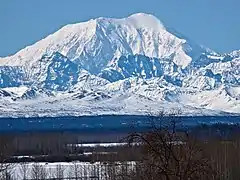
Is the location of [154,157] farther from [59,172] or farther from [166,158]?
[59,172]

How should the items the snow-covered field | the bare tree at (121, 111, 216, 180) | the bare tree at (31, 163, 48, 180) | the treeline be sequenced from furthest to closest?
the snow-covered field
the bare tree at (31, 163, 48, 180)
the treeline
the bare tree at (121, 111, 216, 180)

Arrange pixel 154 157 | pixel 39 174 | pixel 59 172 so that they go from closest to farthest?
pixel 154 157, pixel 39 174, pixel 59 172

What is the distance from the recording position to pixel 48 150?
15488cm

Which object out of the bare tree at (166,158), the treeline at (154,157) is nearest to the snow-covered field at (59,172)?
the treeline at (154,157)

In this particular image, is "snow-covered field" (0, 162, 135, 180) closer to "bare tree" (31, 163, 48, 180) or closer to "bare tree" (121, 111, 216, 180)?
"bare tree" (31, 163, 48, 180)

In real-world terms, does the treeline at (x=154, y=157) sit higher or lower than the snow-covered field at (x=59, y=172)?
higher

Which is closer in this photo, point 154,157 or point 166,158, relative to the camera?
point 166,158

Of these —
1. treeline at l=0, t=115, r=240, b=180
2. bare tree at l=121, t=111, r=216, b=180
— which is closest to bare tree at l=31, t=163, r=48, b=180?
treeline at l=0, t=115, r=240, b=180

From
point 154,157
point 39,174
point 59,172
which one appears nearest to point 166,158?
point 154,157

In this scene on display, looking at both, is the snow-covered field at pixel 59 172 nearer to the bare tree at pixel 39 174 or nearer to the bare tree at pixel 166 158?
the bare tree at pixel 39 174

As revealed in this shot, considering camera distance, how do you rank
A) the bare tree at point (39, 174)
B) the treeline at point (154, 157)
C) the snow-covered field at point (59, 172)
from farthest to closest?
the snow-covered field at point (59, 172), the bare tree at point (39, 174), the treeline at point (154, 157)

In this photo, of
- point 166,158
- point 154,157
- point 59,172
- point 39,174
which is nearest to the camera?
point 166,158

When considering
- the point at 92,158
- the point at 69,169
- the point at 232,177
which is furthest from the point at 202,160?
the point at 92,158

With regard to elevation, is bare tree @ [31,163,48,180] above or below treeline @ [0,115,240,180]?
below
